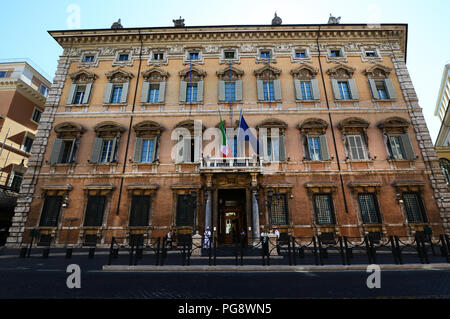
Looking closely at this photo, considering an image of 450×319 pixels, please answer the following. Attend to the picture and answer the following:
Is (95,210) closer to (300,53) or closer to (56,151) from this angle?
(56,151)

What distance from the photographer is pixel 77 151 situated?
15156 millimetres

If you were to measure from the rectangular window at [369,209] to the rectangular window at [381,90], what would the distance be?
8.17m

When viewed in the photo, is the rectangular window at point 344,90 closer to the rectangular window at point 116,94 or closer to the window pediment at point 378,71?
the window pediment at point 378,71

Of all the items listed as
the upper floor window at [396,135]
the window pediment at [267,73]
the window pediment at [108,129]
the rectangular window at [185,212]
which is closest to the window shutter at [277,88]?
the window pediment at [267,73]

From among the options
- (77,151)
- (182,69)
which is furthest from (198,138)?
(77,151)

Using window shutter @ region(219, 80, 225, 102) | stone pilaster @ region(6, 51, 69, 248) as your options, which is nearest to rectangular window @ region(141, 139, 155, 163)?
window shutter @ region(219, 80, 225, 102)

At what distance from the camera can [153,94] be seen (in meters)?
17.2

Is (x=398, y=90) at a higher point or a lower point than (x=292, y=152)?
higher

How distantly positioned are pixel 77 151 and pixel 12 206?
8980mm

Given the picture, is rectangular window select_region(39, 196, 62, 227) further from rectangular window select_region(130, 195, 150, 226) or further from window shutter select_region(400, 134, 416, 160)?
window shutter select_region(400, 134, 416, 160)

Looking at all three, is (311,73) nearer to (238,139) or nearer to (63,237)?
(238,139)

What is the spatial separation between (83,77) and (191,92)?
9.09 meters

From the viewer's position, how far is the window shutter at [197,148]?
48.4 ft

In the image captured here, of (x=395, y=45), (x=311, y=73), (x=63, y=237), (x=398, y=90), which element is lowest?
(x=63, y=237)
